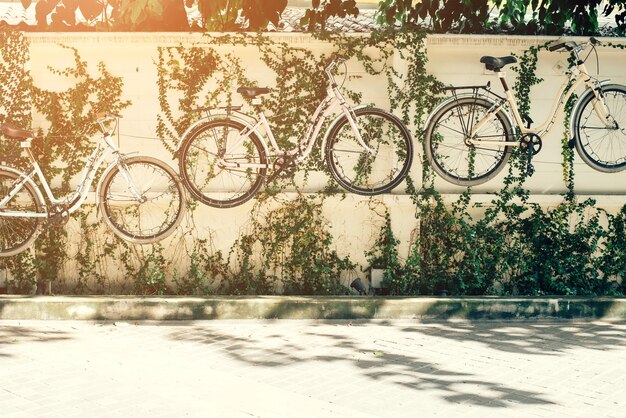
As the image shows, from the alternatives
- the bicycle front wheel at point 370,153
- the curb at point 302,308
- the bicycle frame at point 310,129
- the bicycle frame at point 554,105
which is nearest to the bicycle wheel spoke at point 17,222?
the curb at point 302,308

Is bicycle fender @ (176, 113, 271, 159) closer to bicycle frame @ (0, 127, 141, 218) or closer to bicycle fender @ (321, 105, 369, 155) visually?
bicycle fender @ (321, 105, 369, 155)

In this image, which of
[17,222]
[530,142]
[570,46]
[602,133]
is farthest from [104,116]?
[602,133]

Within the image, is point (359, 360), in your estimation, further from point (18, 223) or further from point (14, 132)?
point (14, 132)

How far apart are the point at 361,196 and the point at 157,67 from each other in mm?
2713

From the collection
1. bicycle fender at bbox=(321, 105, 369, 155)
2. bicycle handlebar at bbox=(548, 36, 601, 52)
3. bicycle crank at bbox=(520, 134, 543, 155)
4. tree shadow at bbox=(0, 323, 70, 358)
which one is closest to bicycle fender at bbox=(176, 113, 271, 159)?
bicycle fender at bbox=(321, 105, 369, 155)

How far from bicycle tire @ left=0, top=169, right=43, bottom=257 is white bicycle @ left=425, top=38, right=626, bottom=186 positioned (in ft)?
14.3

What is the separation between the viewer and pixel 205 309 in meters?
8.59

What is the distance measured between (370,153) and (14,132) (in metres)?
3.78

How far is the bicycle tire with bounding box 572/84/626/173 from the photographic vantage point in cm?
907

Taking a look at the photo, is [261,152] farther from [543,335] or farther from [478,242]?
[543,335]

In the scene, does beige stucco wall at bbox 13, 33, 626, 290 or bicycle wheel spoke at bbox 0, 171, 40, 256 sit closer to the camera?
bicycle wheel spoke at bbox 0, 171, 40, 256

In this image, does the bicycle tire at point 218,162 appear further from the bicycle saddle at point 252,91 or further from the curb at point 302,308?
the curb at point 302,308

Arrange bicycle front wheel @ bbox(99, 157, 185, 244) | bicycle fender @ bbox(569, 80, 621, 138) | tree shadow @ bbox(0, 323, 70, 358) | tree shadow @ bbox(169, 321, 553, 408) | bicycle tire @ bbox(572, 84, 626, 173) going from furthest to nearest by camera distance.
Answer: bicycle tire @ bbox(572, 84, 626, 173), bicycle fender @ bbox(569, 80, 621, 138), bicycle front wheel @ bbox(99, 157, 185, 244), tree shadow @ bbox(0, 323, 70, 358), tree shadow @ bbox(169, 321, 553, 408)

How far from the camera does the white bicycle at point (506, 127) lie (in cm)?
893
